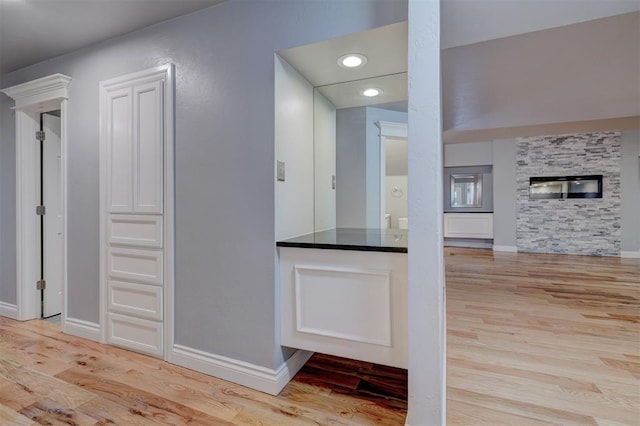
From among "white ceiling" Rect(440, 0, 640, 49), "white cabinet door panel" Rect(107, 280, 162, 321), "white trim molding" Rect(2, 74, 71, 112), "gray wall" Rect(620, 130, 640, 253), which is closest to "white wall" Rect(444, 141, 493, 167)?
"gray wall" Rect(620, 130, 640, 253)

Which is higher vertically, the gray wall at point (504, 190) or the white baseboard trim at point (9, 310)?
the gray wall at point (504, 190)

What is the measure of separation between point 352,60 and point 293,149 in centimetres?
67

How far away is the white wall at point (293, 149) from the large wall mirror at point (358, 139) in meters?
0.07

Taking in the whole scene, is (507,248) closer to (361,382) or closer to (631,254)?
(631,254)

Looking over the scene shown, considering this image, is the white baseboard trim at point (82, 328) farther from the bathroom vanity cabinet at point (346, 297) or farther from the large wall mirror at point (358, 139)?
the large wall mirror at point (358, 139)

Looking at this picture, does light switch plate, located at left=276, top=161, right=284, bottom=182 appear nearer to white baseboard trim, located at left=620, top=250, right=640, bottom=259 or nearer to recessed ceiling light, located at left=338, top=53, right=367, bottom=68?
recessed ceiling light, located at left=338, top=53, right=367, bottom=68

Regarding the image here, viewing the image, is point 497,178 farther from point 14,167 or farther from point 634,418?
point 14,167

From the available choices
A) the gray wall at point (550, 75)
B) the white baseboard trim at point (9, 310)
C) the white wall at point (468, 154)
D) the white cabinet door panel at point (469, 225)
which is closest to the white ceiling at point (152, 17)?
the gray wall at point (550, 75)

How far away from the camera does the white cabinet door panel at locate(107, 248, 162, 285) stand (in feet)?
7.02

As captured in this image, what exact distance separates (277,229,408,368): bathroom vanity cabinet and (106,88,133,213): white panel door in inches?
53.2

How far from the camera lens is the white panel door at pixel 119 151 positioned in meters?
2.22

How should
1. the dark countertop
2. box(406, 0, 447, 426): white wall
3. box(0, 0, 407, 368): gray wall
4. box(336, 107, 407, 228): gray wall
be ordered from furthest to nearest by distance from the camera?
box(336, 107, 407, 228): gray wall
box(0, 0, 407, 368): gray wall
the dark countertop
box(406, 0, 447, 426): white wall

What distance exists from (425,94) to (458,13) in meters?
1.40

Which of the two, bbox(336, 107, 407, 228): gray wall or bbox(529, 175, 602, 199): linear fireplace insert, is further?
bbox(529, 175, 602, 199): linear fireplace insert
